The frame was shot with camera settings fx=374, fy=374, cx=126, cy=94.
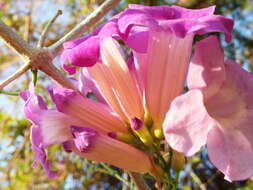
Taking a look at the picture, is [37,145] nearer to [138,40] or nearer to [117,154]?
[117,154]

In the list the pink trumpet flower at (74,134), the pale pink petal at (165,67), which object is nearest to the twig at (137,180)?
the pink trumpet flower at (74,134)

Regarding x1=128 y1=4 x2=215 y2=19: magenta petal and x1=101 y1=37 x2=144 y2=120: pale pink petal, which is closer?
x1=128 y1=4 x2=215 y2=19: magenta petal

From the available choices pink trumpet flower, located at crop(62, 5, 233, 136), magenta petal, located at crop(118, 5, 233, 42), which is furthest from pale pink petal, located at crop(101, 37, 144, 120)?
magenta petal, located at crop(118, 5, 233, 42)

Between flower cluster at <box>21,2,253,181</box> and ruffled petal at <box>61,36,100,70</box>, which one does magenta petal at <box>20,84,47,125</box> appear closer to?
flower cluster at <box>21,2,253,181</box>

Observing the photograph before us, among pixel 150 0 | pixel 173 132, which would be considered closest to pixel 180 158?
pixel 173 132

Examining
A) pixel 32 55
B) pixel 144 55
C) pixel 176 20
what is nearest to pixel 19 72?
pixel 32 55

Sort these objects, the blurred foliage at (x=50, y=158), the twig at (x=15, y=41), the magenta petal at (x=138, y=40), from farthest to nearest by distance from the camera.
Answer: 1. the blurred foliage at (x=50, y=158)
2. the twig at (x=15, y=41)
3. the magenta petal at (x=138, y=40)

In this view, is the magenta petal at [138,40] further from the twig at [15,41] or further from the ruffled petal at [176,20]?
the twig at [15,41]
